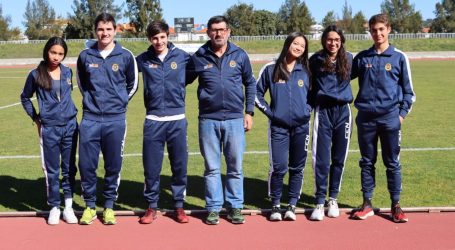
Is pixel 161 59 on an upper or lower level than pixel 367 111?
upper

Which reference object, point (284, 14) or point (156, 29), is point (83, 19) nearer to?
point (284, 14)

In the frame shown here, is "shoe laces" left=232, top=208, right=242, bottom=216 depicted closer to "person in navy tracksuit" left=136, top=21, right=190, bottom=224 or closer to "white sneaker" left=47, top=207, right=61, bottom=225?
"person in navy tracksuit" left=136, top=21, right=190, bottom=224

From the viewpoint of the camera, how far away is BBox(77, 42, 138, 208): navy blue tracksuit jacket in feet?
15.6

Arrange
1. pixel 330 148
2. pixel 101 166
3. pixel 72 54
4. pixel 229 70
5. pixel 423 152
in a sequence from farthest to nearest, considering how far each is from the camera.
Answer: pixel 72 54 < pixel 423 152 < pixel 101 166 < pixel 330 148 < pixel 229 70

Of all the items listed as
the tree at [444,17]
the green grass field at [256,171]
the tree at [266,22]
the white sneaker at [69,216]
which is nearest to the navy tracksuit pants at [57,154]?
the white sneaker at [69,216]

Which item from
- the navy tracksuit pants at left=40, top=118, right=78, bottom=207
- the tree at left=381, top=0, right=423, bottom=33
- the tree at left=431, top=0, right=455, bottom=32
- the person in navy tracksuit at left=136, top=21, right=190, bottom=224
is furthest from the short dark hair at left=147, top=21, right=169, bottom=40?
the tree at left=431, top=0, right=455, bottom=32

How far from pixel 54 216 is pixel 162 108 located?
1.43m

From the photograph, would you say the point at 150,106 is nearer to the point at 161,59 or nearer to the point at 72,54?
the point at 161,59

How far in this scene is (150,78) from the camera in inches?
189

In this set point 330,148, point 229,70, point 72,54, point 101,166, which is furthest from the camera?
point 72,54

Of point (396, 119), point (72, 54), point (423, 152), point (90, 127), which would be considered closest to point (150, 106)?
point (90, 127)

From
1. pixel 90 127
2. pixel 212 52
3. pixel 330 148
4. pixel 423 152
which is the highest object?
pixel 212 52

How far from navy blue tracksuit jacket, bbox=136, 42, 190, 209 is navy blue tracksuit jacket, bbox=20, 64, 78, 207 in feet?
2.41

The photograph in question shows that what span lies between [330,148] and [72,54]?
48.3 metres
